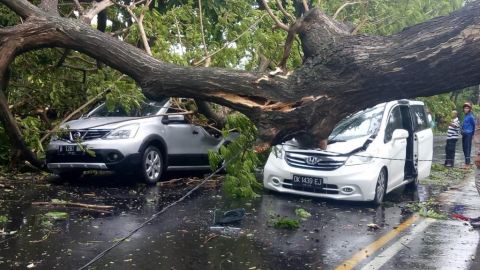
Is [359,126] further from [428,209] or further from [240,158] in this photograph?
[240,158]

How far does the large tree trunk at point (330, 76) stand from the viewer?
13.3 feet

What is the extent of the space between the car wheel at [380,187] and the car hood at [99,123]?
4.54 m

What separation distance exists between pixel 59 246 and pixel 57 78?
5759mm

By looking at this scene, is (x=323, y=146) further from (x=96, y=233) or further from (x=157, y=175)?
(x=157, y=175)

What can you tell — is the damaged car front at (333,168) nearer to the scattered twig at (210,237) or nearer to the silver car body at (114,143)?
the silver car body at (114,143)

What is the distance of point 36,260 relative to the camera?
20.8 feet

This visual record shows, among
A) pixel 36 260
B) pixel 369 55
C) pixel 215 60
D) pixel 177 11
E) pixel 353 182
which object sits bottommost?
pixel 36 260

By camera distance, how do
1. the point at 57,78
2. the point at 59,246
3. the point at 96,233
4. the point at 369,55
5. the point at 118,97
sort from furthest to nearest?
the point at 57,78 < the point at 118,97 < the point at 96,233 < the point at 59,246 < the point at 369,55

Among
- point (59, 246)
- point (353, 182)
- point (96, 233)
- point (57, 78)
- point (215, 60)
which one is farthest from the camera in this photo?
point (57, 78)

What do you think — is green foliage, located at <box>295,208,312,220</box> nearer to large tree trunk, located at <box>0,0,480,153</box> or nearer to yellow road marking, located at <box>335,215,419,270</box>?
yellow road marking, located at <box>335,215,419,270</box>

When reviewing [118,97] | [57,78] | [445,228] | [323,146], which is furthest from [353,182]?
[57,78]

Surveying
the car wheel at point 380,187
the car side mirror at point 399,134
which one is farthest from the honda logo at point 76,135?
the car side mirror at point 399,134

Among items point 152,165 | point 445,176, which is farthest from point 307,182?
point 445,176

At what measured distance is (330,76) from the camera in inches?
179
